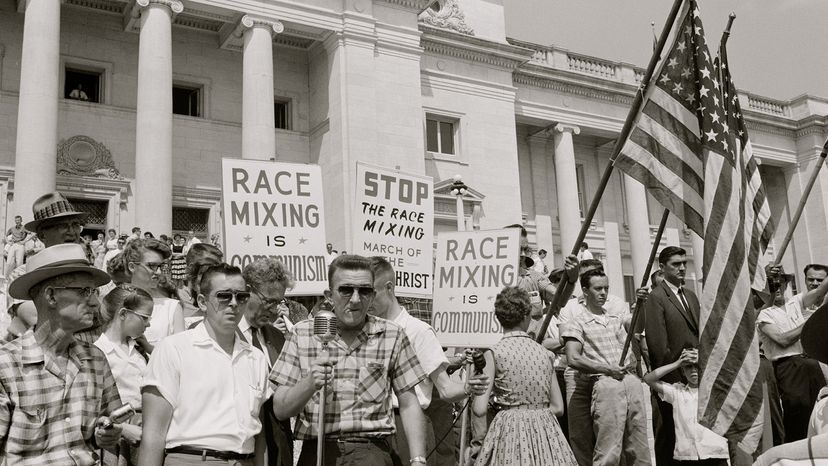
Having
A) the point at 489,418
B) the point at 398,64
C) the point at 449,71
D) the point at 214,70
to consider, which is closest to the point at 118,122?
the point at 214,70

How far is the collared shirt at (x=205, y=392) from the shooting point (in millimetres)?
3902

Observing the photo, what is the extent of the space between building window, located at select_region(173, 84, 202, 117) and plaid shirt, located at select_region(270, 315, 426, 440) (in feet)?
70.5

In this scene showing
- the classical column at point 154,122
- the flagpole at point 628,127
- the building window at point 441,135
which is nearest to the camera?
the flagpole at point 628,127

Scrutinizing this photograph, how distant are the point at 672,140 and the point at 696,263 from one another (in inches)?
1208

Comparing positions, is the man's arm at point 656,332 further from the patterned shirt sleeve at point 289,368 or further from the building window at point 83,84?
the building window at point 83,84

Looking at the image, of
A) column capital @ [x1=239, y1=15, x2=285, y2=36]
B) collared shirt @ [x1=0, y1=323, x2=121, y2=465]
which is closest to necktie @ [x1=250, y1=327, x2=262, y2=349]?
collared shirt @ [x1=0, y1=323, x2=121, y2=465]

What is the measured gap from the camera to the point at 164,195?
19.4 m

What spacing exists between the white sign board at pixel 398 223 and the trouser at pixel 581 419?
2.29 m

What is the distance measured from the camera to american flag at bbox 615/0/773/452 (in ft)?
17.7

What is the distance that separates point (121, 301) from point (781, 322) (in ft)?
20.6

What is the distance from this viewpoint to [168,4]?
2080 centimetres

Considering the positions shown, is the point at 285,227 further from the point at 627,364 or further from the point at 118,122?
the point at 118,122

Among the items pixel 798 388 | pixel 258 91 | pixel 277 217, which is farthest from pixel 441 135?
pixel 798 388

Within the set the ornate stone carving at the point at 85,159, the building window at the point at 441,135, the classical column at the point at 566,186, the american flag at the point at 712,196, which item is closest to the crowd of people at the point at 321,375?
the american flag at the point at 712,196
